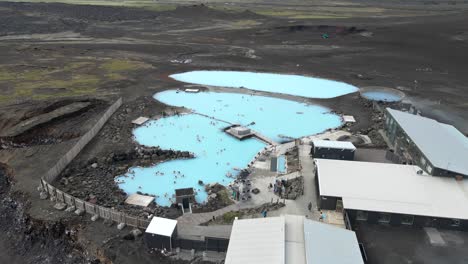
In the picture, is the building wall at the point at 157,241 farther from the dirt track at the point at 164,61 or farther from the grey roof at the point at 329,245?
the grey roof at the point at 329,245

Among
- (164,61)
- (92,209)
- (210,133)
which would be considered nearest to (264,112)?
(210,133)

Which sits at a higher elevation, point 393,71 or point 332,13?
point 332,13

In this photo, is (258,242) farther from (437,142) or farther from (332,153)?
(437,142)

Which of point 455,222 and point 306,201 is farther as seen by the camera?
point 306,201

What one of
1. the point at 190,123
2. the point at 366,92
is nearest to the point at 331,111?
the point at 366,92

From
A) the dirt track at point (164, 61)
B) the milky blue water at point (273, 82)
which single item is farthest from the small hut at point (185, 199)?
the milky blue water at point (273, 82)

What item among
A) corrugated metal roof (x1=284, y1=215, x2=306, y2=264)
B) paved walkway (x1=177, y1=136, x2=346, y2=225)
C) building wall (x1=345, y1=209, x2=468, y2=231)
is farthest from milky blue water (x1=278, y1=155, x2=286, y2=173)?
corrugated metal roof (x1=284, y1=215, x2=306, y2=264)

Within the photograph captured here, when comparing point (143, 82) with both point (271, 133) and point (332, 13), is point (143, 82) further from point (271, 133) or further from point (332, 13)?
point (332, 13)
